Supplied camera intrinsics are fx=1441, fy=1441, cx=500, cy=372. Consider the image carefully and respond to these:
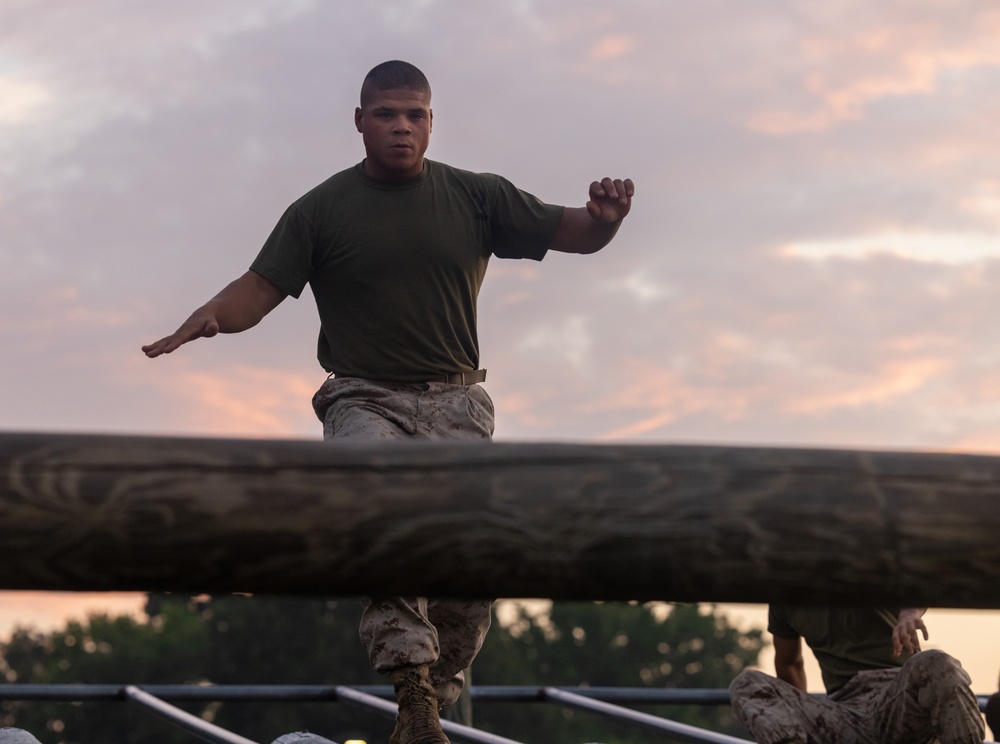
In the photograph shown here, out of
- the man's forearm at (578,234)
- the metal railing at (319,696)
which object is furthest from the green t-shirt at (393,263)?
the metal railing at (319,696)

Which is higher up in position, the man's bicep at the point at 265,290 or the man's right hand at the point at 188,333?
the man's bicep at the point at 265,290

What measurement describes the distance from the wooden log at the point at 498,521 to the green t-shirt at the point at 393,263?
8.31ft

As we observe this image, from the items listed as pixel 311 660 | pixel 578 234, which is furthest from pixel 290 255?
pixel 311 660

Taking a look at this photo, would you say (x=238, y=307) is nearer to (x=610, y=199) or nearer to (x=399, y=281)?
(x=399, y=281)

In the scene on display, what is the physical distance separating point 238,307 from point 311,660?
32.6 metres

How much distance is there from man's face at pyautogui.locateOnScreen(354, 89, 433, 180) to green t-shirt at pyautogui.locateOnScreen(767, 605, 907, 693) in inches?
73.9

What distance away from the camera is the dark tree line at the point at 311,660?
36375mm

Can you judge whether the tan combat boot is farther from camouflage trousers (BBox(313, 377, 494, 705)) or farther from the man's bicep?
the man's bicep

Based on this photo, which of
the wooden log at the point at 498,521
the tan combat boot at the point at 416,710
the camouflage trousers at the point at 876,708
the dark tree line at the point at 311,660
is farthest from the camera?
the dark tree line at the point at 311,660

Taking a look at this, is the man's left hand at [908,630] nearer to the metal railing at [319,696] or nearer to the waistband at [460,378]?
the metal railing at [319,696]

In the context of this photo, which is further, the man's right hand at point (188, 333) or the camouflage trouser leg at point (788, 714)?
the camouflage trouser leg at point (788, 714)

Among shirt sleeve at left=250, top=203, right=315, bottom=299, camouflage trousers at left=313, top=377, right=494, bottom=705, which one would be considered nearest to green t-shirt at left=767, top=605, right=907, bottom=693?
camouflage trousers at left=313, top=377, right=494, bottom=705

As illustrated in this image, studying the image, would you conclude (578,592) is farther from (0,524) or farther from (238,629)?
(238,629)

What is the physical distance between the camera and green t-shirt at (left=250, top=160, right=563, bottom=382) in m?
4.54
